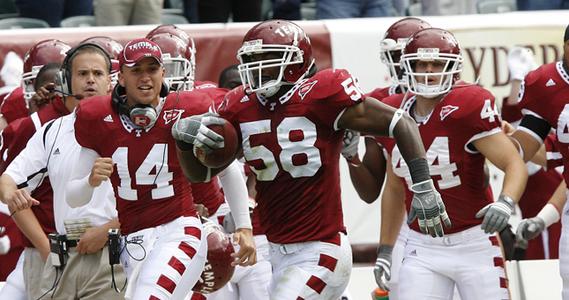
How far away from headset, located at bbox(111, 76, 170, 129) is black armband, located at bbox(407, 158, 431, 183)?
1.09m

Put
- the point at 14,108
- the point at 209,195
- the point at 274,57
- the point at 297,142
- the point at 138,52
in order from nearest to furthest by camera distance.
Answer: the point at 297,142 < the point at 274,57 < the point at 138,52 < the point at 209,195 < the point at 14,108

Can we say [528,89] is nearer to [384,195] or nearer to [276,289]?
[384,195]

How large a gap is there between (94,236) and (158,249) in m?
0.68

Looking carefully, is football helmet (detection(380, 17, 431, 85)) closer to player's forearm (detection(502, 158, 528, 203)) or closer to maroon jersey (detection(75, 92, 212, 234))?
player's forearm (detection(502, 158, 528, 203))

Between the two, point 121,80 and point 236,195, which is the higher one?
point 121,80

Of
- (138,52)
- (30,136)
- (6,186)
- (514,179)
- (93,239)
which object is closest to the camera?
(138,52)

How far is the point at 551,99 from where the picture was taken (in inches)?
255

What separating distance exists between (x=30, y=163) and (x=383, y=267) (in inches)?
65.7

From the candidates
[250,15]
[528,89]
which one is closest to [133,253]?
[528,89]

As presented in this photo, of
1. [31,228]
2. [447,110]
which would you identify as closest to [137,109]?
[31,228]

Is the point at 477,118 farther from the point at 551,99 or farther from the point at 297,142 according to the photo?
the point at 297,142

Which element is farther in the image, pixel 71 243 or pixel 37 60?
pixel 37 60

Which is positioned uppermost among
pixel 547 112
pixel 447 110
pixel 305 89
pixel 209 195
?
pixel 305 89

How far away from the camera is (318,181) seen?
5.68 meters
